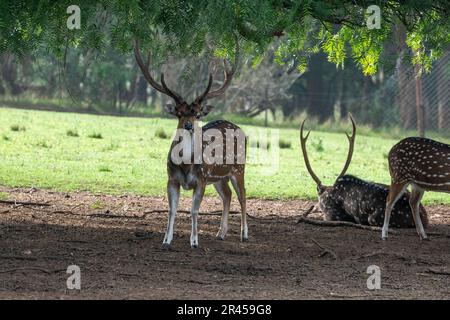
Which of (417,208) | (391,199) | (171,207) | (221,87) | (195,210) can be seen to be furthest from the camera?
(417,208)

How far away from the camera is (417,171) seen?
1163 cm

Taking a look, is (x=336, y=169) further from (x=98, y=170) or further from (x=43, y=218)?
(x=43, y=218)

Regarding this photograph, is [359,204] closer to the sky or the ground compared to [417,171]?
closer to the ground

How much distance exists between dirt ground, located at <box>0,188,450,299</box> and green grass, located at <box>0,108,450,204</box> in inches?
76.8

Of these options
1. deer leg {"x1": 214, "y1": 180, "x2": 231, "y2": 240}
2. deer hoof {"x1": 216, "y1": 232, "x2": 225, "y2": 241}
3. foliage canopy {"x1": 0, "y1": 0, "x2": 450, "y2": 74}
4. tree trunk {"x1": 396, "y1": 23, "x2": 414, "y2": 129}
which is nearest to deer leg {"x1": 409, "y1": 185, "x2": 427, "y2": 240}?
foliage canopy {"x1": 0, "y1": 0, "x2": 450, "y2": 74}

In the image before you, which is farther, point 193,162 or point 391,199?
point 391,199

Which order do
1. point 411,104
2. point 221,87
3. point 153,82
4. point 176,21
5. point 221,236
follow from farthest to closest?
point 411,104 → point 221,236 → point 221,87 → point 153,82 → point 176,21

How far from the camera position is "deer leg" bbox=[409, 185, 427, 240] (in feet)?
38.9

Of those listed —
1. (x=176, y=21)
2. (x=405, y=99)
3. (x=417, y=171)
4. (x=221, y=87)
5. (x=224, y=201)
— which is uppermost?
(x=176, y=21)

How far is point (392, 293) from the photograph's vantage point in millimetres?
8656

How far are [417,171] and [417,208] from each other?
22.5 inches

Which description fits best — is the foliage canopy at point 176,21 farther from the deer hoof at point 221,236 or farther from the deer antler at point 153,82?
the deer hoof at point 221,236

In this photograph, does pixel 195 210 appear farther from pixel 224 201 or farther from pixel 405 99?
pixel 405 99

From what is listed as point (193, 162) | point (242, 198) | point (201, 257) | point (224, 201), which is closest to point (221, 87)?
point (193, 162)
